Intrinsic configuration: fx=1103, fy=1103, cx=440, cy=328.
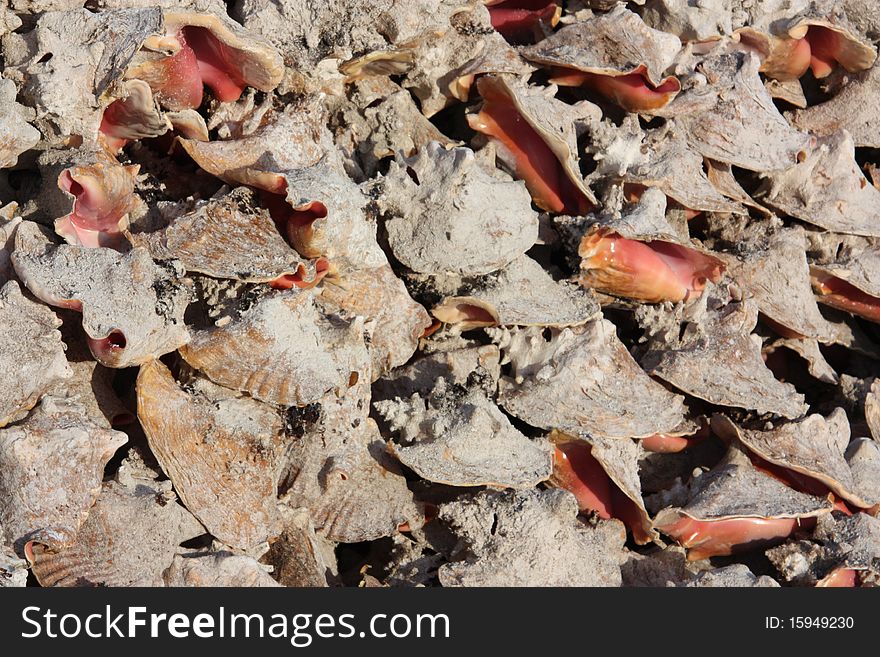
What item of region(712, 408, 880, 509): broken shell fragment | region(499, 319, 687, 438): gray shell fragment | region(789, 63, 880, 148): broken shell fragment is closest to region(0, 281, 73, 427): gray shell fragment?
region(499, 319, 687, 438): gray shell fragment

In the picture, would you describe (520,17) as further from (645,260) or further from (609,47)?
(645,260)

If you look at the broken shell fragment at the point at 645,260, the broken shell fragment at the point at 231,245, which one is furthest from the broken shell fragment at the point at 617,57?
the broken shell fragment at the point at 231,245

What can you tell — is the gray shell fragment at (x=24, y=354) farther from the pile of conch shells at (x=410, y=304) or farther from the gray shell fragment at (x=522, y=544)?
the gray shell fragment at (x=522, y=544)

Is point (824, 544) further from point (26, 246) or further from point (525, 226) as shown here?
point (26, 246)

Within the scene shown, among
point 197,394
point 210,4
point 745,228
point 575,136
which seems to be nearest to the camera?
point 197,394

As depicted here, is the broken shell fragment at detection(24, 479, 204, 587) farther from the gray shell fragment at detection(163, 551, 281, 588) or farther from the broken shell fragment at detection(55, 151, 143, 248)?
the broken shell fragment at detection(55, 151, 143, 248)

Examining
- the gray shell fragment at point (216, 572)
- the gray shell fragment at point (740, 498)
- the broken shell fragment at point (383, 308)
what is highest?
the broken shell fragment at point (383, 308)

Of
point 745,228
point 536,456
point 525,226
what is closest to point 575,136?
point 525,226
